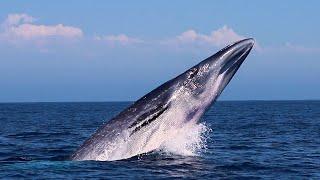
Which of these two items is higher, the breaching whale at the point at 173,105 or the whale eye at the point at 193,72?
the whale eye at the point at 193,72

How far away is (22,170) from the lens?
22547 millimetres

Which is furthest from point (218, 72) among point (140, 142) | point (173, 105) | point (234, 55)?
point (140, 142)

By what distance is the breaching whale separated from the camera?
20.4 m

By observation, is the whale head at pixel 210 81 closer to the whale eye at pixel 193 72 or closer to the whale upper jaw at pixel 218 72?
the whale upper jaw at pixel 218 72

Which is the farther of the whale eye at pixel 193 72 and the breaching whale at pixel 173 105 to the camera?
the whale eye at pixel 193 72

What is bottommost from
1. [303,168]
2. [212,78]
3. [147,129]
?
[303,168]

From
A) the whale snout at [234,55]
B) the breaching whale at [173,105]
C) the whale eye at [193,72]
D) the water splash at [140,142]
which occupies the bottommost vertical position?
the water splash at [140,142]

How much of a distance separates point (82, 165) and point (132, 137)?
7.47ft

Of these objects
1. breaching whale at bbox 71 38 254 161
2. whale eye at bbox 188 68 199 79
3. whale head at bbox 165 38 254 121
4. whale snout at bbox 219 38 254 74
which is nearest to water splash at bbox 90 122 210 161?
breaching whale at bbox 71 38 254 161

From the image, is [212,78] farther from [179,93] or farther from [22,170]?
[22,170]

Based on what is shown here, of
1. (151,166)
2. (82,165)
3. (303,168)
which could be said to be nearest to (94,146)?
(82,165)

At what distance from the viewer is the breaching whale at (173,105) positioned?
67.0 ft

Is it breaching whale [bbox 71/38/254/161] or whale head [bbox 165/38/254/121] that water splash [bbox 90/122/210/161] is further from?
whale head [bbox 165/38/254/121]

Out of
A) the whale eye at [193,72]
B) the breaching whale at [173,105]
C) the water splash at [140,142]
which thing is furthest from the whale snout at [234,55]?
the water splash at [140,142]
